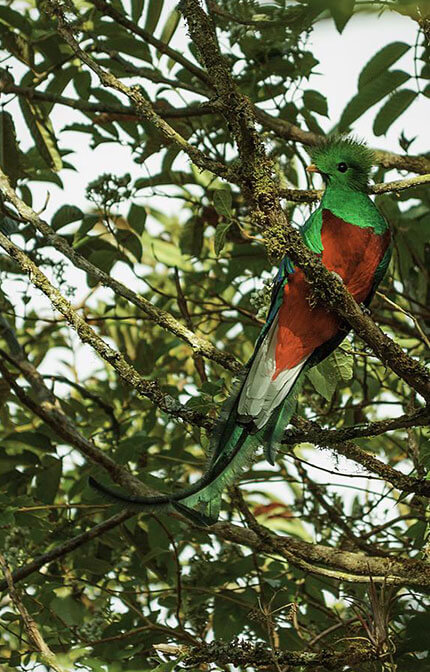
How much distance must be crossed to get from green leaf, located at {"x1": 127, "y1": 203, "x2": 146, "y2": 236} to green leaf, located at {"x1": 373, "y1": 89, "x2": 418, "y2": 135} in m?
0.84

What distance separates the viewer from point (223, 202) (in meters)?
2.17

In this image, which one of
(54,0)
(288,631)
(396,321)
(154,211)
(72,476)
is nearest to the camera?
(54,0)

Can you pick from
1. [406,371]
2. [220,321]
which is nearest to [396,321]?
[220,321]

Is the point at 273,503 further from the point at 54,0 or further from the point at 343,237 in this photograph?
the point at 54,0

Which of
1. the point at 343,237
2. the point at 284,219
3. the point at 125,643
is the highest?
the point at 343,237

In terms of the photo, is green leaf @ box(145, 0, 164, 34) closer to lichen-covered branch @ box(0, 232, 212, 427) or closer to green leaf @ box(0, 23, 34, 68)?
green leaf @ box(0, 23, 34, 68)

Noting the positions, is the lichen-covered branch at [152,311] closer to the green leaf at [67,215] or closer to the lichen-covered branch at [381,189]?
the lichen-covered branch at [381,189]

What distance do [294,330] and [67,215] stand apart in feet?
3.86

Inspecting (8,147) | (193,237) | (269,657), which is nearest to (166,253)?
(193,237)

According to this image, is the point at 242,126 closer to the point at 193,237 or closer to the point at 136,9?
the point at 136,9

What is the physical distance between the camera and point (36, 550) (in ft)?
8.75

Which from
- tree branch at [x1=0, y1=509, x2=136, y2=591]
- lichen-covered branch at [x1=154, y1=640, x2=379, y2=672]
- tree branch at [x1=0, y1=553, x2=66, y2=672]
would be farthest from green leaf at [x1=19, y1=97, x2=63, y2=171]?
lichen-covered branch at [x1=154, y1=640, x2=379, y2=672]

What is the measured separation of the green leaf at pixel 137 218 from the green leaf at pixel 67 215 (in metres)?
0.18

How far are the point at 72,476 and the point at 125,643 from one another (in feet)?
3.14
